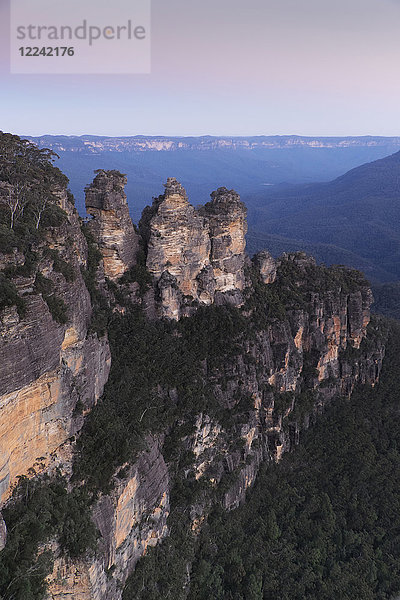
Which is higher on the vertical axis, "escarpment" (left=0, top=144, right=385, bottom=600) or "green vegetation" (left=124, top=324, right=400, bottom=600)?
"escarpment" (left=0, top=144, right=385, bottom=600)

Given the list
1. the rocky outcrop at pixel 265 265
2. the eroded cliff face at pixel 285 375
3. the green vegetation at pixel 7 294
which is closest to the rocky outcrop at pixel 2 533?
the green vegetation at pixel 7 294

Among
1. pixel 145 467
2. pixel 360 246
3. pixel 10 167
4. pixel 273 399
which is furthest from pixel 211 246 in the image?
pixel 360 246

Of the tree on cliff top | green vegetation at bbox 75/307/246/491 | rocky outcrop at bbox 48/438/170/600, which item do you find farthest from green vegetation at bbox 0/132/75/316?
rocky outcrop at bbox 48/438/170/600

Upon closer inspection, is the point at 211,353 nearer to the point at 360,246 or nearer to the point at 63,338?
the point at 63,338

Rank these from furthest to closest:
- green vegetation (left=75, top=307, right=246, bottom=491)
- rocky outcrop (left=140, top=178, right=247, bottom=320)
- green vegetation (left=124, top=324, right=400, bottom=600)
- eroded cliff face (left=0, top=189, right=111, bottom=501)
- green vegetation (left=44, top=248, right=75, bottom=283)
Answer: rocky outcrop (left=140, top=178, right=247, bottom=320) < green vegetation (left=124, top=324, right=400, bottom=600) < green vegetation (left=75, top=307, right=246, bottom=491) < green vegetation (left=44, top=248, right=75, bottom=283) < eroded cliff face (left=0, top=189, right=111, bottom=501)

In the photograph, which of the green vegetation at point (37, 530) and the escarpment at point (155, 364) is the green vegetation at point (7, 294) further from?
the green vegetation at point (37, 530)

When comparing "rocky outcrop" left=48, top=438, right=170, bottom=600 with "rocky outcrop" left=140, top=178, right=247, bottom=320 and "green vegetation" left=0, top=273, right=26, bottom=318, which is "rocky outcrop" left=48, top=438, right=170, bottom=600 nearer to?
"green vegetation" left=0, top=273, right=26, bottom=318
